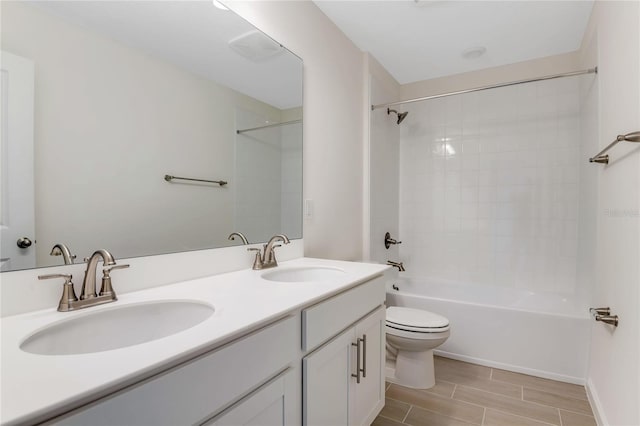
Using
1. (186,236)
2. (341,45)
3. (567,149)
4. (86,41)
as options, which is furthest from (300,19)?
(567,149)

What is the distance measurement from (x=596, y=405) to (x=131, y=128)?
2.54 m

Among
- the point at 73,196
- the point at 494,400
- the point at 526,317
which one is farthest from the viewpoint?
the point at 526,317

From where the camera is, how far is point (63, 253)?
89 cm

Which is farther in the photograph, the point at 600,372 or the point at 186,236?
the point at 600,372

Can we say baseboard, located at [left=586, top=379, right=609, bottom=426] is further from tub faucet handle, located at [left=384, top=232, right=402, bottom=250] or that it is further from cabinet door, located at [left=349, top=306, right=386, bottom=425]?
tub faucet handle, located at [left=384, top=232, right=402, bottom=250]

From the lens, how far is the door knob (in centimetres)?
82

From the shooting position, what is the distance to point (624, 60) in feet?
4.44

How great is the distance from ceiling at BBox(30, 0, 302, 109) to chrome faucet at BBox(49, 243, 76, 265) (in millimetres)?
649

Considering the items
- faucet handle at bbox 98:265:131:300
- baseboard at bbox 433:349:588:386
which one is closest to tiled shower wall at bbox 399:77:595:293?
baseboard at bbox 433:349:588:386

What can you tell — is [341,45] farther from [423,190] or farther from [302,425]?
[302,425]

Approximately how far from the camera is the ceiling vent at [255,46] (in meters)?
1.50

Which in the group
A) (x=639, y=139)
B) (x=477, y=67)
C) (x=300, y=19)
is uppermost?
(x=477, y=67)

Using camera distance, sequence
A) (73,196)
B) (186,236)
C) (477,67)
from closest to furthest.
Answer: (73,196) < (186,236) < (477,67)

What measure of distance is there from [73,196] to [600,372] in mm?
2468
